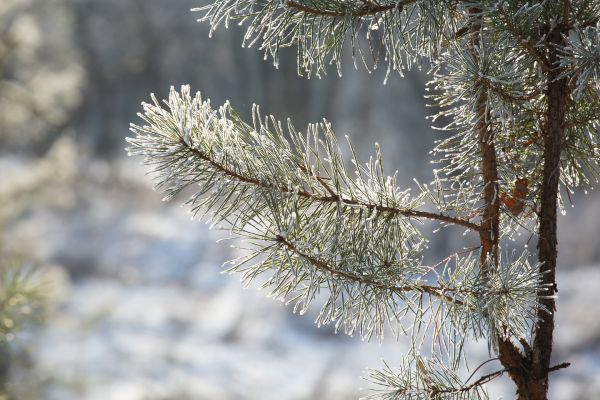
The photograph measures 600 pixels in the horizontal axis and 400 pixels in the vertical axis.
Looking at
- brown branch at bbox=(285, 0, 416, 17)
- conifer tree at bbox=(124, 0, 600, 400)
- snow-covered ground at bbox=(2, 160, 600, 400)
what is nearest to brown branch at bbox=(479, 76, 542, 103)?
conifer tree at bbox=(124, 0, 600, 400)

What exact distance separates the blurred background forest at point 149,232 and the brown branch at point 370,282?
1.03m

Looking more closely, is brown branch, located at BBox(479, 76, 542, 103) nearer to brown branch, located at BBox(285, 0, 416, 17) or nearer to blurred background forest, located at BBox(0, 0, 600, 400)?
brown branch, located at BBox(285, 0, 416, 17)

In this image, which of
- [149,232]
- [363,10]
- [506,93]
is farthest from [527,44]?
[149,232]

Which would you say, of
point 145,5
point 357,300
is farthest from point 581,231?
point 145,5

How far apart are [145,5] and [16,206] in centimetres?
425

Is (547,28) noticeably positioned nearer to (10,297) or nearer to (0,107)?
(10,297)

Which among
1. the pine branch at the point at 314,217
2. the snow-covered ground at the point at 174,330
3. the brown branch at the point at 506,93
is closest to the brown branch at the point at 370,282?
the pine branch at the point at 314,217

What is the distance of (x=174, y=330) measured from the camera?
14.9 feet

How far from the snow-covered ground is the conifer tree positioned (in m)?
2.03

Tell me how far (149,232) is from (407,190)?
5115 mm

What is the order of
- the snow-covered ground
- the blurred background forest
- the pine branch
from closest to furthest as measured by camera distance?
the pine branch → the blurred background forest → the snow-covered ground

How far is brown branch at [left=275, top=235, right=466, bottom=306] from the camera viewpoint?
0.66 meters

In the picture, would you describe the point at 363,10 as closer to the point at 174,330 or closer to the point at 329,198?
the point at 329,198

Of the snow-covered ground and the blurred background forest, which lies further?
the snow-covered ground
